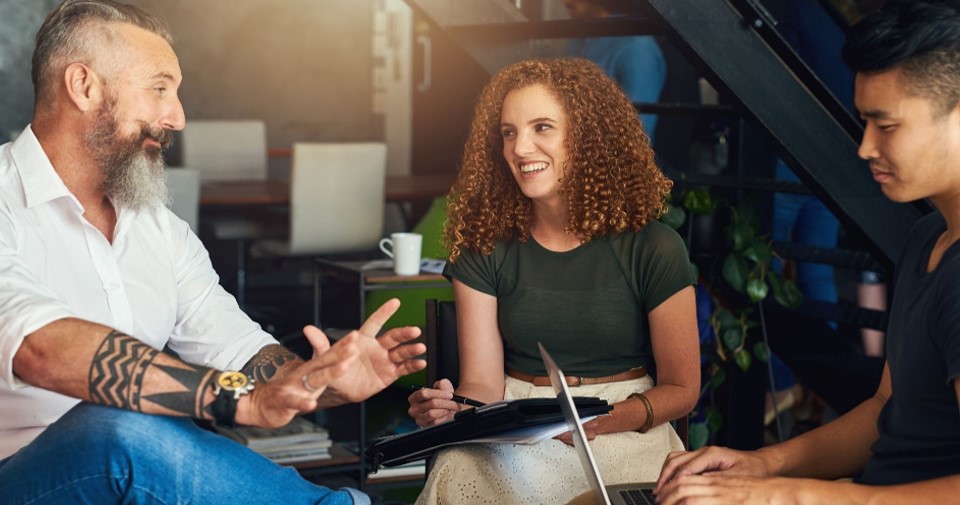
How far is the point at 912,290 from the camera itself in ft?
5.59

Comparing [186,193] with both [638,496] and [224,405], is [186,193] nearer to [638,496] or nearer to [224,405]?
[224,405]

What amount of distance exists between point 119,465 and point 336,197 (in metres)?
4.11

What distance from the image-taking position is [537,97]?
2418mm

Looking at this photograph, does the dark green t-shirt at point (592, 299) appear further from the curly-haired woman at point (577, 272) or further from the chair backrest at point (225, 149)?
the chair backrest at point (225, 149)

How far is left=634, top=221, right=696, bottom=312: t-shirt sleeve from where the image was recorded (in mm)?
2307

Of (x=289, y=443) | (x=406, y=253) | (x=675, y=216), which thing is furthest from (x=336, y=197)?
(x=675, y=216)

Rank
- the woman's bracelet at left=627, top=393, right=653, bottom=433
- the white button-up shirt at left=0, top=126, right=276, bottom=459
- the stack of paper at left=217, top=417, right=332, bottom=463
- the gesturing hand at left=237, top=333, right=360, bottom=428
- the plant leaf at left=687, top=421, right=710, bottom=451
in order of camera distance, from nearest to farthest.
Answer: the gesturing hand at left=237, top=333, right=360, bottom=428 < the white button-up shirt at left=0, top=126, right=276, bottom=459 < the woman's bracelet at left=627, top=393, right=653, bottom=433 < the plant leaf at left=687, top=421, right=710, bottom=451 < the stack of paper at left=217, top=417, right=332, bottom=463

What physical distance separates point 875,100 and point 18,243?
1370 mm

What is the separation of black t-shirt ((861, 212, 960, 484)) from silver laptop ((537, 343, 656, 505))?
1.09 ft

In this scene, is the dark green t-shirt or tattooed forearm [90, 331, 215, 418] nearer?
tattooed forearm [90, 331, 215, 418]

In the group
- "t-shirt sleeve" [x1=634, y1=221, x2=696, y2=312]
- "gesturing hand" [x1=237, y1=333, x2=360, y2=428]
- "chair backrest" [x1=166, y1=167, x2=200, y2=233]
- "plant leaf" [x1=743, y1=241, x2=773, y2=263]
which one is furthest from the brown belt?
"chair backrest" [x1=166, y1=167, x2=200, y2=233]

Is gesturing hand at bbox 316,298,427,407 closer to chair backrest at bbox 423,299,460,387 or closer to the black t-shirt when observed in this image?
chair backrest at bbox 423,299,460,387

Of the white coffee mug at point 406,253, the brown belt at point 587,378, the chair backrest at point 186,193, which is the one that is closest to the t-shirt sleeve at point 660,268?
the brown belt at point 587,378

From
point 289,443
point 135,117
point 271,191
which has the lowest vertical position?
point 289,443
